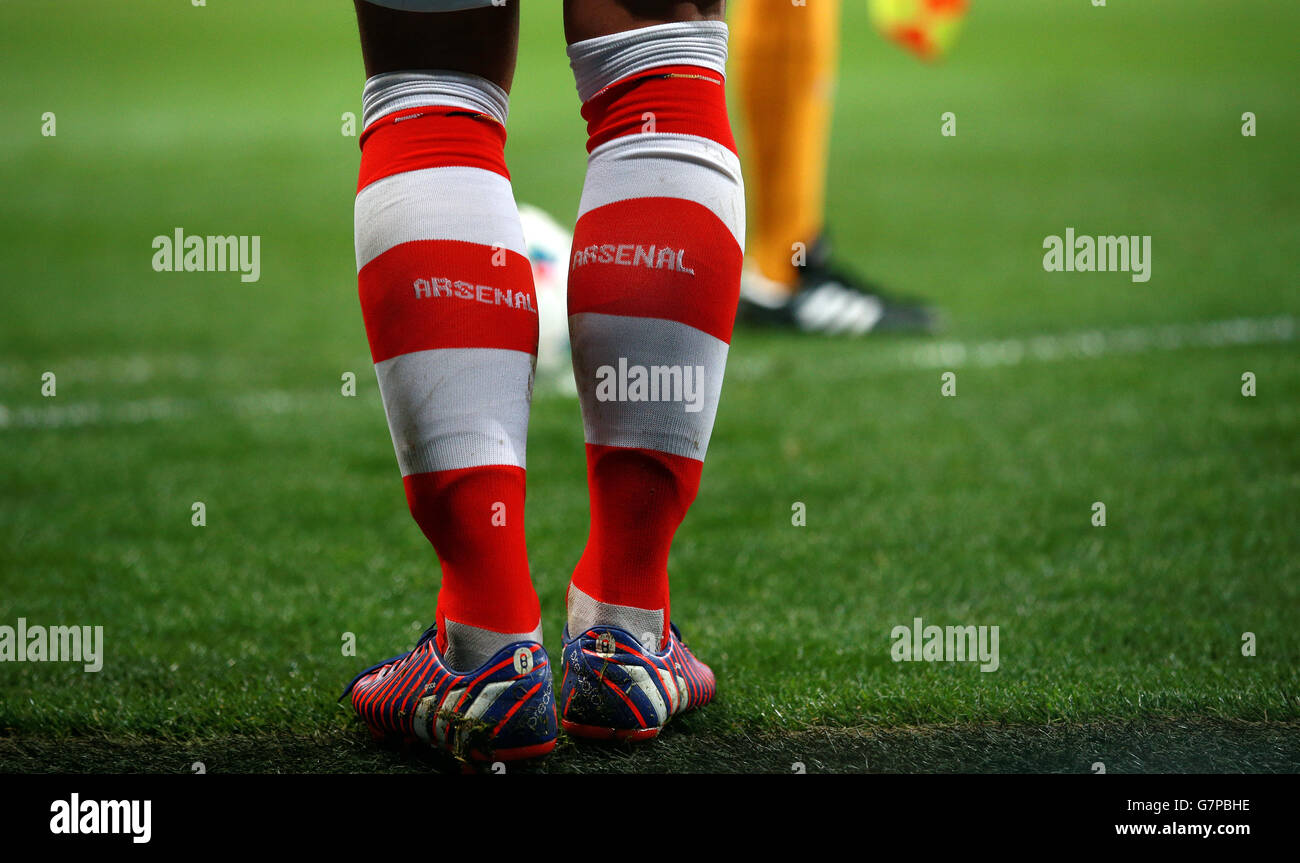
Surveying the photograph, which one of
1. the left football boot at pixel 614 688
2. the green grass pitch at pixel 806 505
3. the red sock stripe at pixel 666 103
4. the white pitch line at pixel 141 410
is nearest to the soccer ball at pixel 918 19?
Result: the green grass pitch at pixel 806 505

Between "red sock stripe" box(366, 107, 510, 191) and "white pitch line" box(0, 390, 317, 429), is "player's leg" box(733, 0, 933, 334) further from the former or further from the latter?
"red sock stripe" box(366, 107, 510, 191)

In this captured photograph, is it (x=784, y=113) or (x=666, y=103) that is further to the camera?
(x=784, y=113)

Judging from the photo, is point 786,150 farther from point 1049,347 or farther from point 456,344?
point 456,344

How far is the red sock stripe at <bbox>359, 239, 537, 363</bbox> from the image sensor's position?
132cm

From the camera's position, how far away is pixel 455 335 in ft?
4.33

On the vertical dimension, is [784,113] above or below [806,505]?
above

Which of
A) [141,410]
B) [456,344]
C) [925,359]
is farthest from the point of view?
[925,359]

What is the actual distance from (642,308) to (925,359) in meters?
2.48

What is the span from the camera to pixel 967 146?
28.2ft

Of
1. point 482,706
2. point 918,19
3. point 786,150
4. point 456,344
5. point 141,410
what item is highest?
point 918,19

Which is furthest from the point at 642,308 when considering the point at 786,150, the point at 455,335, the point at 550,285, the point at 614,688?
the point at 786,150

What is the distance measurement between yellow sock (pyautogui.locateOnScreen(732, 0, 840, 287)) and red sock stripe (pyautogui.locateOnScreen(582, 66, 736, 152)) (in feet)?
9.38

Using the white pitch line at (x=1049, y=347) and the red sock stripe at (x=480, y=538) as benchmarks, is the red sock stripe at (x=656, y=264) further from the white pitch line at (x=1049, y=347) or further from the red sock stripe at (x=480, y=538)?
the white pitch line at (x=1049, y=347)

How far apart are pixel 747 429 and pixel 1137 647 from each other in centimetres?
133
